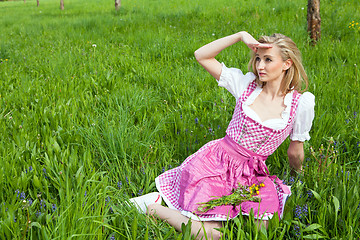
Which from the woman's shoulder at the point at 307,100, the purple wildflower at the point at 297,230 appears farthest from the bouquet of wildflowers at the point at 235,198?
the woman's shoulder at the point at 307,100

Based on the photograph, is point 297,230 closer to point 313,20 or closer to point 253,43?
point 253,43

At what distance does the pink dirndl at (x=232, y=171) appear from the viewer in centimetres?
213

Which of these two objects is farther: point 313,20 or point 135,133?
point 313,20

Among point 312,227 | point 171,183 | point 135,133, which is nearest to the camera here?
point 312,227

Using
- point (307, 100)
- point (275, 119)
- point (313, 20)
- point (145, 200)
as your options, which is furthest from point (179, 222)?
point (313, 20)

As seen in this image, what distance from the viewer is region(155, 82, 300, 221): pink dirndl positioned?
7.00 feet

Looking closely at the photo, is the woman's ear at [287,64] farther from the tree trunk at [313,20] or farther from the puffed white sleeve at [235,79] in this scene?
the tree trunk at [313,20]

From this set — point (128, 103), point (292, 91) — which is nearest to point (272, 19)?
point (128, 103)

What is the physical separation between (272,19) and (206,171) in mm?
5572

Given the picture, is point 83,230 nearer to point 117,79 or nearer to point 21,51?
point 117,79

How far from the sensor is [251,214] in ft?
6.19

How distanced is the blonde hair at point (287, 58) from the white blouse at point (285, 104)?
0.18 feet

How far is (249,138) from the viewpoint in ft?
7.39

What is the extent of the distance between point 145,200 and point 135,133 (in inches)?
27.4
